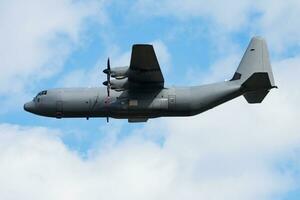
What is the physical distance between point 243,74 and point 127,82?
726cm

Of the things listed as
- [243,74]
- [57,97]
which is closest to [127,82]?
[57,97]

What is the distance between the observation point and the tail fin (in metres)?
44.4

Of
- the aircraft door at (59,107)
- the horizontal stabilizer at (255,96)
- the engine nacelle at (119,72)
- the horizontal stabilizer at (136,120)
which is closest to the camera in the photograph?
the engine nacelle at (119,72)

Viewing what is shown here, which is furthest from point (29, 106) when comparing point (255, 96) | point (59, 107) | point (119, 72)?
point (255, 96)

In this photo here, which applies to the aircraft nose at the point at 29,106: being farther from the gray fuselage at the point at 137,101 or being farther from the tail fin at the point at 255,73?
the tail fin at the point at 255,73

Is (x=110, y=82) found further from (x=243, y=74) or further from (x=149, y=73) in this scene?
(x=243, y=74)

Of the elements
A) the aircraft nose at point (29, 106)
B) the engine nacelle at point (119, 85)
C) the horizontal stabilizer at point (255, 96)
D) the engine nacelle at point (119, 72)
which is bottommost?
the aircraft nose at point (29, 106)

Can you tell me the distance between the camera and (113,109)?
44.1 metres

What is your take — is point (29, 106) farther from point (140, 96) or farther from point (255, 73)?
point (255, 73)

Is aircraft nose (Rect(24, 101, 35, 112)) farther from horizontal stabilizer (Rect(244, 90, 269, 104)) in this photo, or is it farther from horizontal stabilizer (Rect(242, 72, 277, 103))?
horizontal stabilizer (Rect(244, 90, 269, 104))

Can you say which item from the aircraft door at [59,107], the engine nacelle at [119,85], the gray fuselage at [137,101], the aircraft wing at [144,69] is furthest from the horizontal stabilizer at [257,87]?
the aircraft door at [59,107]

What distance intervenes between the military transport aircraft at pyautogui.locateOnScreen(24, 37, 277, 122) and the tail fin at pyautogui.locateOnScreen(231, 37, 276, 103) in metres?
0.06

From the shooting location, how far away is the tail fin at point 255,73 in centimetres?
4440

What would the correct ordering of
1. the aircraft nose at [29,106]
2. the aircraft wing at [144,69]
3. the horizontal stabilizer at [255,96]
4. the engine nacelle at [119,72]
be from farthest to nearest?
the aircraft nose at [29,106], the horizontal stabilizer at [255,96], the engine nacelle at [119,72], the aircraft wing at [144,69]
